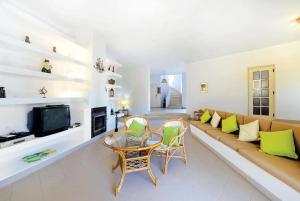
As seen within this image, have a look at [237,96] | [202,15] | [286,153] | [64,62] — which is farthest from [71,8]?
[237,96]

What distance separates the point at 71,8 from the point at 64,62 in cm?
145

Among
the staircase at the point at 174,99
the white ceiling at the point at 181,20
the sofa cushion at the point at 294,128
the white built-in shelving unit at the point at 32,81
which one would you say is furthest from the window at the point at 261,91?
the staircase at the point at 174,99

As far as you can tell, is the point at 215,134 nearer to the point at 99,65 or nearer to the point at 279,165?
the point at 279,165

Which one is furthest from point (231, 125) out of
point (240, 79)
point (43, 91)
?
point (43, 91)

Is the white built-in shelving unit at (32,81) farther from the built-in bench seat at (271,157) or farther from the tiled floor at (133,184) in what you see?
the built-in bench seat at (271,157)

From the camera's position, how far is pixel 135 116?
3.91 meters

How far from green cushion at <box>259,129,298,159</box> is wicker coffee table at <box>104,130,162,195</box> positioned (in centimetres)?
164

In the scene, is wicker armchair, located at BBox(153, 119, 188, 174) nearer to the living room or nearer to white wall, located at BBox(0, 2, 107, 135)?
the living room

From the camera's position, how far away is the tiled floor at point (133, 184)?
195cm

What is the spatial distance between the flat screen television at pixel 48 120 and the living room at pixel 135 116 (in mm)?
22

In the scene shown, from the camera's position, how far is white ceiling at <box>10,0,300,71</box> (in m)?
2.84

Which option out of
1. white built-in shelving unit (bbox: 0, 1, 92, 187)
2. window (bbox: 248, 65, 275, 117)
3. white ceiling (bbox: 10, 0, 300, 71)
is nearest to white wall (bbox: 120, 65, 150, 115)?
white ceiling (bbox: 10, 0, 300, 71)

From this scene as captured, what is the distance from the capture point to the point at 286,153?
2164 millimetres

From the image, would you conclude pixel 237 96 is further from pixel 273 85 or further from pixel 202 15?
pixel 202 15
